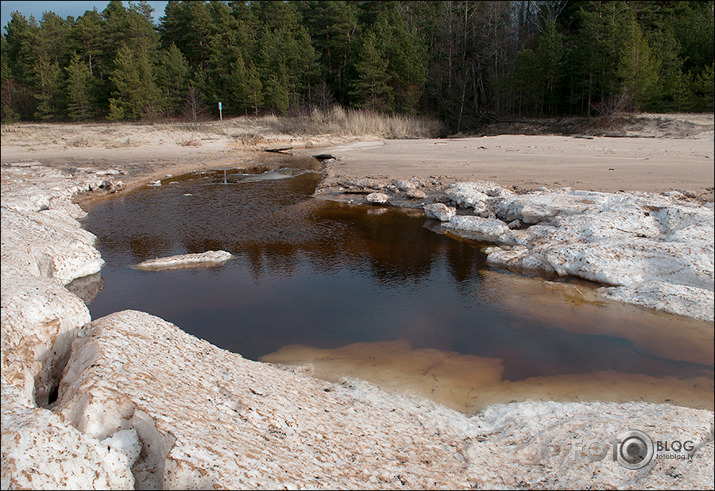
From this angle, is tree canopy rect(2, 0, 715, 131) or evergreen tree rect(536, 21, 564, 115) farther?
evergreen tree rect(536, 21, 564, 115)

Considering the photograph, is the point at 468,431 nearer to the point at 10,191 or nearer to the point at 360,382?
the point at 360,382

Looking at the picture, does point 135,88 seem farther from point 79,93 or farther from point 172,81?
point 79,93

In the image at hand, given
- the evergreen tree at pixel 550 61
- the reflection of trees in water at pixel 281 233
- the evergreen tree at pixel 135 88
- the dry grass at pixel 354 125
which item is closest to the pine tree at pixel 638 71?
the evergreen tree at pixel 550 61

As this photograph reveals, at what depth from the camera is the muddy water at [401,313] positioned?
14.7 feet

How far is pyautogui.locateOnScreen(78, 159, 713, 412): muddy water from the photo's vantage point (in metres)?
4.48

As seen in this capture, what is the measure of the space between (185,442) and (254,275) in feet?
17.5

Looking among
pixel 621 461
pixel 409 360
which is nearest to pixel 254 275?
pixel 409 360

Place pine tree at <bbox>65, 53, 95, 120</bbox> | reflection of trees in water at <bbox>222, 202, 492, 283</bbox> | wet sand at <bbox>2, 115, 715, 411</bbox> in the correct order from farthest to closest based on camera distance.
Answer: pine tree at <bbox>65, 53, 95, 120</bbox> < reflection of trees in water at <bbox>222, 202, 492, 283</bbox> < wet sand at <bbox>2, 115, 715, 411</bbox>

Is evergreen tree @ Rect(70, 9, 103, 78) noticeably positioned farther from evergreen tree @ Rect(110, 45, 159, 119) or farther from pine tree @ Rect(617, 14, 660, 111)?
pine tree @ Rect(617, 14, 660, 111)

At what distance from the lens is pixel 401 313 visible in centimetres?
634

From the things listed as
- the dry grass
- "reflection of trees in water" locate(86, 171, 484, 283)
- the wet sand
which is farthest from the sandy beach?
"reflection of trees in water" locate(86, 171, 484, 283)

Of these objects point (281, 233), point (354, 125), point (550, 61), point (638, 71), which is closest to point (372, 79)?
point (354, 125)

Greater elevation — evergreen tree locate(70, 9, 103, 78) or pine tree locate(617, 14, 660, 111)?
evergreen tree locate(70, 9, 103, 78)

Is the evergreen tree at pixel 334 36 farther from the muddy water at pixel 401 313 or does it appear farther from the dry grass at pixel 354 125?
the muddy water at pixel 401 313
